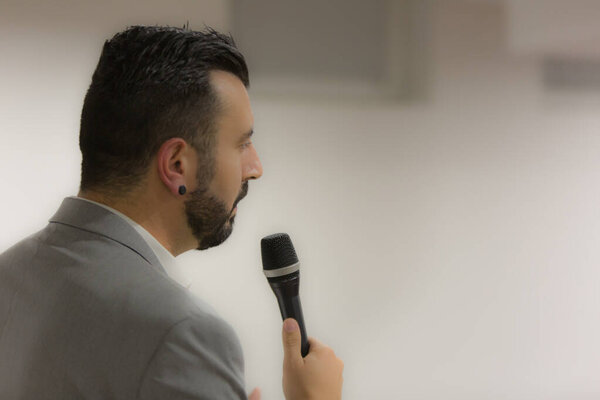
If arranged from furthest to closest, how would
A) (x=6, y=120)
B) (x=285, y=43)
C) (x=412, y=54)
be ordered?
1. (x=412, y=54)
2. (x=285, y=43)
3. (x=6, y=120)

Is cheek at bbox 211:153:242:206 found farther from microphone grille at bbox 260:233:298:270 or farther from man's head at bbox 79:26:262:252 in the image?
microphone grille at bbox 260:233:298:270

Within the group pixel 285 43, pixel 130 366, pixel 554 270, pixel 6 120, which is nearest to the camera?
pixel 130 366

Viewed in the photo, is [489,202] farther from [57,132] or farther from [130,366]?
[130,366]

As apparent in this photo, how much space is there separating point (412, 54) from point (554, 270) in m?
1.07

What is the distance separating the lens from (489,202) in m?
2.69

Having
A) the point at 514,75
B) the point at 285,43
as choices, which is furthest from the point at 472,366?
the point at 285,43

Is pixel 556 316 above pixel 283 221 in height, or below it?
below

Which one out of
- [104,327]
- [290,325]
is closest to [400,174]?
[290,325]

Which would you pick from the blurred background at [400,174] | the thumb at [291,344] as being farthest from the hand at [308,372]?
the blurred background at [400,174]

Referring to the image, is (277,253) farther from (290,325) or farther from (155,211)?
(155,211)

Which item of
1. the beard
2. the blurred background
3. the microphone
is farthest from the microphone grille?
the blurred background

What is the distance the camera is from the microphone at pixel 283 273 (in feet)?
3.47

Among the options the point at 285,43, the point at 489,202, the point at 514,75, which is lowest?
the point at 489,202

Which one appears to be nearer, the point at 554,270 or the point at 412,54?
the point at 412,54
